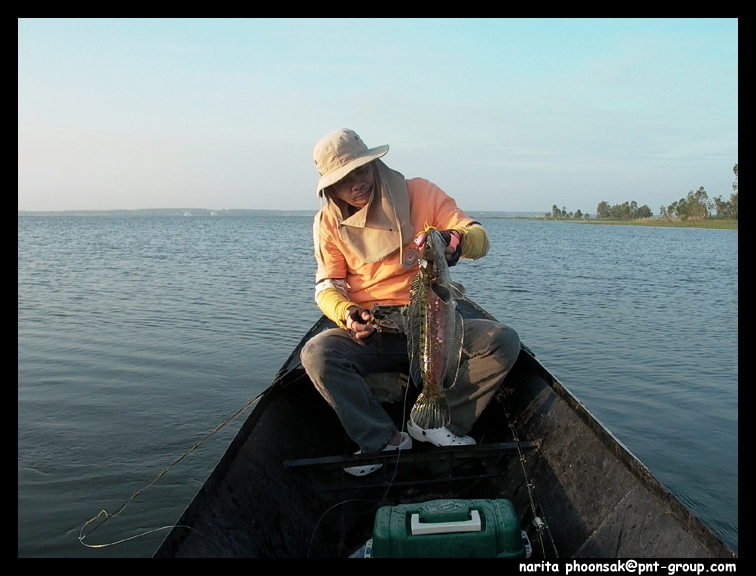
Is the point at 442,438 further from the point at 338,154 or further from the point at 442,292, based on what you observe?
the point at 338,154

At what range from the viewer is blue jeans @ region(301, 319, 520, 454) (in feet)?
16.0

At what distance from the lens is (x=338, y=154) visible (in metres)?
5.15

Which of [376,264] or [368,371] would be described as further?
[376,264]

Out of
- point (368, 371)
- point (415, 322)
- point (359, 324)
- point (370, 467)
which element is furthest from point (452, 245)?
point (370, 467)

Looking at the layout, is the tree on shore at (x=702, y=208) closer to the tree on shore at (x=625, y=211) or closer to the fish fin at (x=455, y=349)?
the tree on shore at (x=625, y=211)

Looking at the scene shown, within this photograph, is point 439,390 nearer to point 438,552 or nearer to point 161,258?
point 438,552

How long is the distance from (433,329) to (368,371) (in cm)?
120

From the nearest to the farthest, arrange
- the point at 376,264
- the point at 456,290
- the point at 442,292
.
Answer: the point at 442,292 < the point at 456,290 < the point at 376,264

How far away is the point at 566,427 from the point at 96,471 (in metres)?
5.19

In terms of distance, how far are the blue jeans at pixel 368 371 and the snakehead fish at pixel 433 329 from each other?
0.49 meters

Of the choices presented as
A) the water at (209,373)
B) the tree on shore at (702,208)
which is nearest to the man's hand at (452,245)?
the water at (209,373)

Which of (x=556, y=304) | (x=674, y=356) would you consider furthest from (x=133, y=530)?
(x=556, y=304)

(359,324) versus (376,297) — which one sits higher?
(376,297)

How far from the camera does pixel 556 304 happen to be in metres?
17.6
